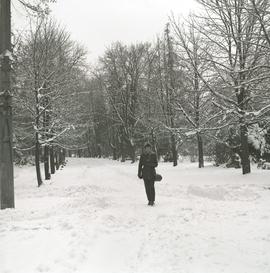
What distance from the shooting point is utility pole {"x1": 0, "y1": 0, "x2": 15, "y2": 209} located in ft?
33.9

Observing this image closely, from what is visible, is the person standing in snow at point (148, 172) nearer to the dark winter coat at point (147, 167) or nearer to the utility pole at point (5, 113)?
the dark winter coat at point (147, 167)

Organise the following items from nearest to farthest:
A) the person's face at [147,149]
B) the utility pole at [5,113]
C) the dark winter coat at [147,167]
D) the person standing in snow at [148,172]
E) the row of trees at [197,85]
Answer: the utility pole at [5,113]
the person standing in snow at [148,172]
the dark winter coat at [147,167]
the person's face at [147,149]
the row of trees at [197,85]

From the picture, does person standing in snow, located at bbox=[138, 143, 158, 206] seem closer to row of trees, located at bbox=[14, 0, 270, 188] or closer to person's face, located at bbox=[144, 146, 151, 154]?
person's face, located at bbox=[144, 146, 151, 154]

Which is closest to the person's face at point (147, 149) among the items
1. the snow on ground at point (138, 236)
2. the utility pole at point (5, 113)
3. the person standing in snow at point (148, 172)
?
the person standing in snow at point (148, 172)

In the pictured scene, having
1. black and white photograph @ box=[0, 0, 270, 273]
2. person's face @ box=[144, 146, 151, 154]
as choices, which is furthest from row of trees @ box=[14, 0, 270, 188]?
person's face @ box=[144, 146, 151, 154]

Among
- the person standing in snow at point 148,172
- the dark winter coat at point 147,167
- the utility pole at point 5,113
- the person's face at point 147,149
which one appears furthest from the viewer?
the person's face at point 147,149

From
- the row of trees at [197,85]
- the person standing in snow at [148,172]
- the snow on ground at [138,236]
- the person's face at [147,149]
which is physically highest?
the row of trees at [197,85]

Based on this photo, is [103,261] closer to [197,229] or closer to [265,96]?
[197,229]

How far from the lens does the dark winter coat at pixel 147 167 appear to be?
1187cm

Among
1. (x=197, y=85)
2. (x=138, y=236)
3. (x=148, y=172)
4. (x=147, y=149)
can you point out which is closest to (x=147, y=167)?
(x=148, y=172)

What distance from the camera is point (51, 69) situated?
2206cm

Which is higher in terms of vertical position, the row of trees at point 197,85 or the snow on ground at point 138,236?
the row of trees at point 197,85

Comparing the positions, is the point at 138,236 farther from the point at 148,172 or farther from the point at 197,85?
the point at 197,85

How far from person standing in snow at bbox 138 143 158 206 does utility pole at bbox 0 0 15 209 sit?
386 centimetres
